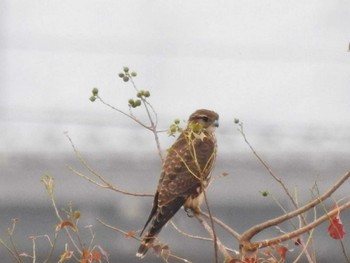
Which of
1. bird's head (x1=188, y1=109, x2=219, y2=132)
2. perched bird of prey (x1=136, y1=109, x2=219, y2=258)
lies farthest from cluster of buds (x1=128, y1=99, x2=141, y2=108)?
bird's head (x1=188, y1=109, x2=219, y2=132)

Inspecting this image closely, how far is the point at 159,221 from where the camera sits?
678 centimetres

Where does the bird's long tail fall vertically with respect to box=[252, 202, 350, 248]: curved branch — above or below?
above

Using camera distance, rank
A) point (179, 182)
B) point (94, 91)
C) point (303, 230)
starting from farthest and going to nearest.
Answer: point (179, 182) < point (94, 91) < point (303, 230)

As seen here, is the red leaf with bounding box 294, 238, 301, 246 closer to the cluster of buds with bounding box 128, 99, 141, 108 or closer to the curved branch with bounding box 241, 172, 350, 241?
the curved branch with bounding box 241, 172, 350, 241

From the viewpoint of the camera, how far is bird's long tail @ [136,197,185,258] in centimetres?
641

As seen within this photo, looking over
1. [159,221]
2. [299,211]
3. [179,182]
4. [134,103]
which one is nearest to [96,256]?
[134,103]

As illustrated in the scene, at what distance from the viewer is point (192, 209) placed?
7012mm

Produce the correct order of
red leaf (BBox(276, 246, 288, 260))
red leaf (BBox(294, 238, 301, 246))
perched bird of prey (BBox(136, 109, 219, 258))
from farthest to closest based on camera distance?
1. perched bird of prey (BBox(136, 109, 219, 258))
2. red leaf (BBox(294, 238, 301, 246))
3. red leaf (BBox(276, 246, 288, 260))

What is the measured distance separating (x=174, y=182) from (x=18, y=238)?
13.0 ft

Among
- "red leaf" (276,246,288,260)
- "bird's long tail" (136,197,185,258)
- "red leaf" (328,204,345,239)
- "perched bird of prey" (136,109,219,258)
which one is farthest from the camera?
"perched bird of prey" (136,109,219,258)

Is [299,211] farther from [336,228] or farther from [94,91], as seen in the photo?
[94,91]

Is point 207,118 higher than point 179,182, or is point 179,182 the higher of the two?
point 207,118

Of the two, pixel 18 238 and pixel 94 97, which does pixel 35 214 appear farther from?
pixel 94 97

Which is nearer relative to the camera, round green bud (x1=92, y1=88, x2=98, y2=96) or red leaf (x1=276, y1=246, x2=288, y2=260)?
red leaf (x1=276, y1=246, x2=288, y2=260)
